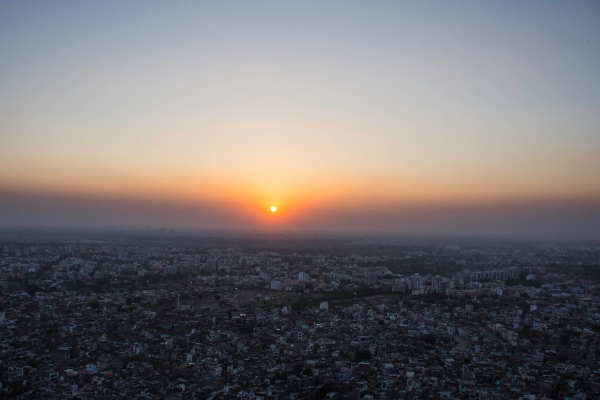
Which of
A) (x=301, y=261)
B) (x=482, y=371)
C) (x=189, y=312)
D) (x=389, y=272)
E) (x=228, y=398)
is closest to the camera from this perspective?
(x=228, y=398)

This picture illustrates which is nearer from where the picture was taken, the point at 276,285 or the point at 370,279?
the point at 276,285

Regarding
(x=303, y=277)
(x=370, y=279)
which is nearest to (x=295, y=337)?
(x=370, y=279)

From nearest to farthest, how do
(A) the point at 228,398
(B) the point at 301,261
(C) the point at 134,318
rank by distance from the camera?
(A) the point at 228,398 → (C) the point at 134,318 → (B) the point at 301,261

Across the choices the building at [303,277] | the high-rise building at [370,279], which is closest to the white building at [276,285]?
the building at [303,277]

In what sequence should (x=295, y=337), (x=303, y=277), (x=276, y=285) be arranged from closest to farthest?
(x=295, y=337) → (x=276, y=285) → (x=303, y=277)

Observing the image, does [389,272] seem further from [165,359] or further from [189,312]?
[165,359]

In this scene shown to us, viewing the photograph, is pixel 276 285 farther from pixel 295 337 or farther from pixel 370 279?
pixel 295 337

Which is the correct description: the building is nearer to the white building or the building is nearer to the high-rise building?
the white building

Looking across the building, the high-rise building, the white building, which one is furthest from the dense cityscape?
the building

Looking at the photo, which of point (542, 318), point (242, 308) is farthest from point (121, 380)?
point (542, 318)
